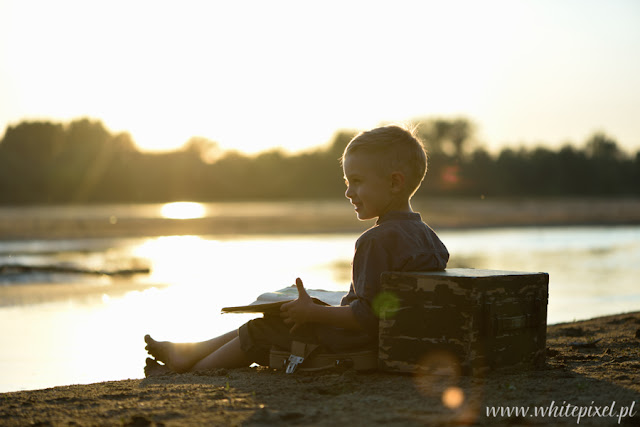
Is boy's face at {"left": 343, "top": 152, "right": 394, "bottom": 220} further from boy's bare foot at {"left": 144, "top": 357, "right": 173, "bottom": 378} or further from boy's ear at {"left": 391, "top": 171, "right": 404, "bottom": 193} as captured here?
boy's bare foot at {"left": 144, "top": 357, "right": 173, "bottom": 378}

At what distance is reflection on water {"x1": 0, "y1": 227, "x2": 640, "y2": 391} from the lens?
5898mm

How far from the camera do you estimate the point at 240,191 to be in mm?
81750

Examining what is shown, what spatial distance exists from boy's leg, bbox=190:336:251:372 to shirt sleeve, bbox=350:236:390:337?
3.08ft

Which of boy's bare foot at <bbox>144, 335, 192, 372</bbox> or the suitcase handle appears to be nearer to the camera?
the suitcase handle

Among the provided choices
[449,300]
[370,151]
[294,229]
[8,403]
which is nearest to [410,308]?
[449,300]

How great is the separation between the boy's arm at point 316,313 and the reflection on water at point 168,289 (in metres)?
1.59

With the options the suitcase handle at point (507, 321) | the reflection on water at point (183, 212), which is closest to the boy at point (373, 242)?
the suitcase handle at point (507, 321)

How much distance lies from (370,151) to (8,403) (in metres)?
2.30

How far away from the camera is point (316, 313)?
406 centimetres

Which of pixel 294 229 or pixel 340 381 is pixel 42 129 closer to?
pixel 294 229

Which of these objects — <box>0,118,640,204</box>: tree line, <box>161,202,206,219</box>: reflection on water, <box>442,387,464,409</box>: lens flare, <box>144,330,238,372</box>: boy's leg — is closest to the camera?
<box>442,387,464,409</box>: lens flare

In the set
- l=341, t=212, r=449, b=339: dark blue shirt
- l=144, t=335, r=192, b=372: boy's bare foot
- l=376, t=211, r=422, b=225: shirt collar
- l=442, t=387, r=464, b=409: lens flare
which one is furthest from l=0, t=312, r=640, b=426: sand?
l=376, t=211, r=422, b=225: shirt collar

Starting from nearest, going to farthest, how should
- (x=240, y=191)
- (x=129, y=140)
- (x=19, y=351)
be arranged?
(x=19, y=351) → (x=129, y=140) → (x=240, y=191)

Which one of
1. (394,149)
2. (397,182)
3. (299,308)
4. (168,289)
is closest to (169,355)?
(299,308)
